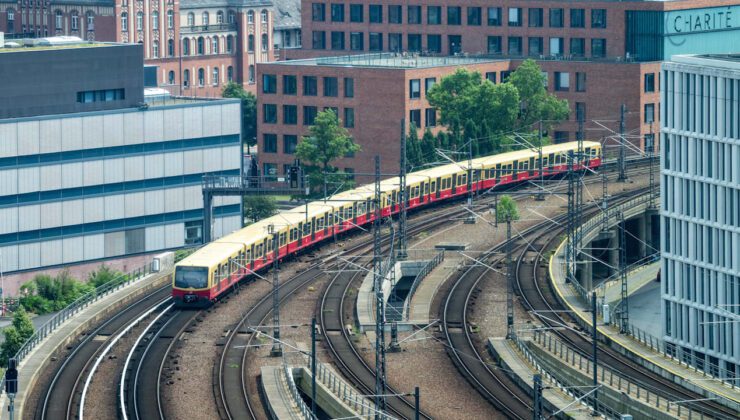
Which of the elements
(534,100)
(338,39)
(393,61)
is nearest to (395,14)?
(338,39)

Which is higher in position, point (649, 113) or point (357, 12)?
point (357, 12)

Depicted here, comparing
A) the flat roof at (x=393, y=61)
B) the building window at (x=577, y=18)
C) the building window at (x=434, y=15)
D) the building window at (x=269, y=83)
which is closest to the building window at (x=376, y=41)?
the building window at (x=434, y=15)

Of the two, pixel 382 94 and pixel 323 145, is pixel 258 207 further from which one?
pixel 382 94

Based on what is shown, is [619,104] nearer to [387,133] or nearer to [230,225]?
[387,133]

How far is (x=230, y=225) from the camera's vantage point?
472 feet

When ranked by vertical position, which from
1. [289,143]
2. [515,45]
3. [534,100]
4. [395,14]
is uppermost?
[395,14]

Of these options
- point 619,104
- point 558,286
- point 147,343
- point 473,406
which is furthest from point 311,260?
point 619,104

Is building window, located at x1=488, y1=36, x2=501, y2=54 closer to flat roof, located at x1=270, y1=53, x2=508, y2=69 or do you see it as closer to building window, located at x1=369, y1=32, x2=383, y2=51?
flat roof, located at x1=270, y1=53, x2=508, y2=69

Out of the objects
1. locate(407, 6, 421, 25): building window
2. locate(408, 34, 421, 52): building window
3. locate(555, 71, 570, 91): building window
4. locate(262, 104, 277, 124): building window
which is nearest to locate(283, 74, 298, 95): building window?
locate(262, 104, 277, 124): building window

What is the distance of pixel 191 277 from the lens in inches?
4112

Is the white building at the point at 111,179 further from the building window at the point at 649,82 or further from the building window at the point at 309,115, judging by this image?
the building window at the point at 649,82

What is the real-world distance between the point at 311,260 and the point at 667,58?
61.7 metres

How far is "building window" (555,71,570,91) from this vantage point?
6890 inches

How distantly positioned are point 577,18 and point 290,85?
28.6 meters
